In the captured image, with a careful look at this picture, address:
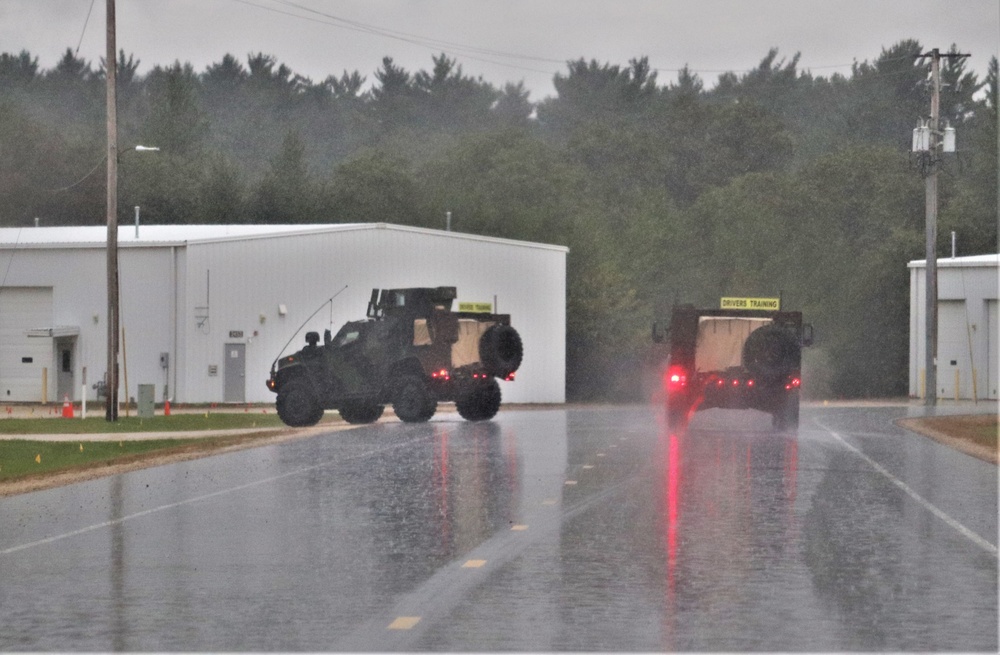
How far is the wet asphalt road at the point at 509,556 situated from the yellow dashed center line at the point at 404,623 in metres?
0.03

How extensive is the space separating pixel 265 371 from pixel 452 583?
36936 millimetres

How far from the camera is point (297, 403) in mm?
34094

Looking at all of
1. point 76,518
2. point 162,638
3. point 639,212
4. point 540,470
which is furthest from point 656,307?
point 162,638

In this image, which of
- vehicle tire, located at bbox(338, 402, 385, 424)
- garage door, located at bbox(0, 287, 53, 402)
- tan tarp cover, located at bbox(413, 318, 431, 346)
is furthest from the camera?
garage door, located at bbox(0, 287, 53, 402)

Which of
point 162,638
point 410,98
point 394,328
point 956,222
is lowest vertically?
point 162,638

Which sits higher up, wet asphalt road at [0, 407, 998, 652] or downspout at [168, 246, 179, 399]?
downspout at [168, 246, 179, 399]

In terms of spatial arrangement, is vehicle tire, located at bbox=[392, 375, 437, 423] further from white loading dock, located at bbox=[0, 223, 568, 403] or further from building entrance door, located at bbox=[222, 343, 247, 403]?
building entrance door, located at bbox=[222, 343, 247, 403]

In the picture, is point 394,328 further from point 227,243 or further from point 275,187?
point 275,187

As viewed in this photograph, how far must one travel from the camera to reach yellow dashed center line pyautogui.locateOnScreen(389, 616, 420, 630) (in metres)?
9.75

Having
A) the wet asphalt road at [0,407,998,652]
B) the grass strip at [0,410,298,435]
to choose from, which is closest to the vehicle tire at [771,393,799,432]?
the wet asphalt road at [0,407,998,652]

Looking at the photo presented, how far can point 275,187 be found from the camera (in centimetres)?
8231

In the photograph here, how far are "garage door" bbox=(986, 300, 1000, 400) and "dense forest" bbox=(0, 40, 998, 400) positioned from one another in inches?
341

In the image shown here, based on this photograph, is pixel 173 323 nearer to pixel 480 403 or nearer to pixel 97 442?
pixel 480 403

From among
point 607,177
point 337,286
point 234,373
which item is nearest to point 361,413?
point 234,373
